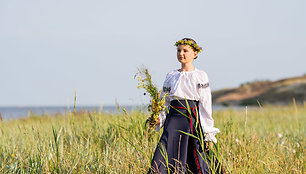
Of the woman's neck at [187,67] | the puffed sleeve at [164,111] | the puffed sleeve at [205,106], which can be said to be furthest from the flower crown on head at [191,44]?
the puffed sleeve at [164,111]

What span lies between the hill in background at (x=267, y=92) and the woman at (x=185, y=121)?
2505cm

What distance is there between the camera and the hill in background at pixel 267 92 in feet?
95.1

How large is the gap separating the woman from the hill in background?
25050mm

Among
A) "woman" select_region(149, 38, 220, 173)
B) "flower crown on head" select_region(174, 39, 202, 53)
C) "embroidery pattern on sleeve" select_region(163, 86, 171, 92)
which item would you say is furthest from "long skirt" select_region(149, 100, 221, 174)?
"flower crown on head" select_region(174, 39, 202, 53)

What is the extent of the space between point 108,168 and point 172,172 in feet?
2.88

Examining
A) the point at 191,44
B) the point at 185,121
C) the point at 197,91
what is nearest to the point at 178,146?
the point at 185,121

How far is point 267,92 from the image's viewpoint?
31641 mm

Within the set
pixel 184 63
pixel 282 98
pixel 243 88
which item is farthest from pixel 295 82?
pixel 184 63

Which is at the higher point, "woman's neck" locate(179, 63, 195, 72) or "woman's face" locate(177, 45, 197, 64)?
"woman's face" locate(177, 45, 197, 64)

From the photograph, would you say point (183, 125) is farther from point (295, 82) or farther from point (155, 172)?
point (295, 82)

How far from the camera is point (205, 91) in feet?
11.7

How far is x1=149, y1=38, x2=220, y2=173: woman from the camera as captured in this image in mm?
3480

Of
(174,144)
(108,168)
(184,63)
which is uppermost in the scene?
(184,63)

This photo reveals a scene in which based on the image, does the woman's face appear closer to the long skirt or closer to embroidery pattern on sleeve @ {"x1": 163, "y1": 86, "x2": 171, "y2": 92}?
embroidery pattern on sleeve @ {"x1": 163, "y1": 86, "x2": 171, "y2": 92}
